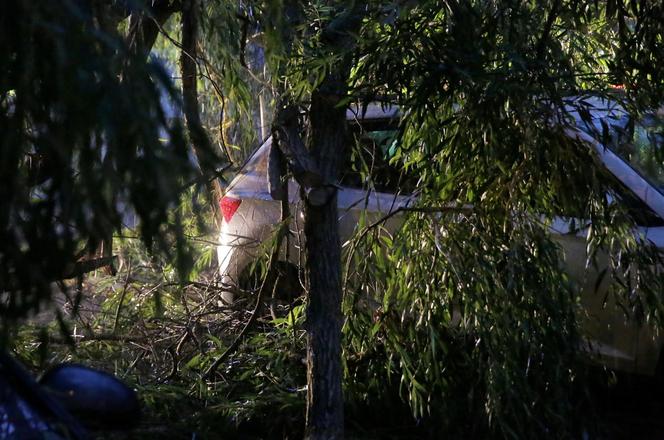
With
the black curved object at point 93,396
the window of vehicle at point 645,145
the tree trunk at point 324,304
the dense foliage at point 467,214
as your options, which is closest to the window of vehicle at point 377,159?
the dense foliage at point 467,214

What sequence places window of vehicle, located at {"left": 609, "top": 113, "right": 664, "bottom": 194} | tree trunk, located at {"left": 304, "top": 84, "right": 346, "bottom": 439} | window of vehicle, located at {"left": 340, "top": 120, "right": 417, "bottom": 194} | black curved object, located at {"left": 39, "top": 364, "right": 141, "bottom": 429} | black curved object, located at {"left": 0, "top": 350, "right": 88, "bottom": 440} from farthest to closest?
window of vehicle, located at {"left": 340, "top": 120, "right": 417, "bottom": 194} < tree trunk, located at {"left": 304, "top": 84, "right": 346, "bottom": 439} < window of vehicle, located at {"left": 609, "top": 113, "right": 664, "bottom": 194} < black curved object, located at {"left": 39, "top": 364, "right": 141, "bottom": 429} < black curved object, located at {"left": 0, "top": 350, "right": 88, "bottom": 440}

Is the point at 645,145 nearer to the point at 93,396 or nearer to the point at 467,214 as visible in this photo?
the point at 467,214

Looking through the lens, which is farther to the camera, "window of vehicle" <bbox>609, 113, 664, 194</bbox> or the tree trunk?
the tree trunk

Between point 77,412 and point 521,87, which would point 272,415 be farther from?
point 77,412

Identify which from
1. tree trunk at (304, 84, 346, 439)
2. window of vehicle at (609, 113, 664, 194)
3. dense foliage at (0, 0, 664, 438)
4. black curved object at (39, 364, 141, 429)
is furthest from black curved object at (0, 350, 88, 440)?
window of vehicle at (609, 113, 664, 194)

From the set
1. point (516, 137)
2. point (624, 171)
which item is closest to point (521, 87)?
point (516, 137)

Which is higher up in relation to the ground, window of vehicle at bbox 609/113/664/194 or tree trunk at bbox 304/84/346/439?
window of vehicle at bbox 609/113/664/194

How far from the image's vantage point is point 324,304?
4.81 metres

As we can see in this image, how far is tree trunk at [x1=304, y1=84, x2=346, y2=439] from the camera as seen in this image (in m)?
4.80

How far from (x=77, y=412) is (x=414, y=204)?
9.22 feet

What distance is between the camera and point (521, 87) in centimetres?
425

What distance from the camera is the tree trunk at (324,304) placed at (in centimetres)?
480

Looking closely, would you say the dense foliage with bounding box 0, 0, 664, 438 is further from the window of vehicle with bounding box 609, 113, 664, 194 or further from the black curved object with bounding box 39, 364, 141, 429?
the black curved object with bounding box 39, 364, 141, 429

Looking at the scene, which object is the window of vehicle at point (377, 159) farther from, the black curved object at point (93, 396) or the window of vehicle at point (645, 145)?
the black curved object at point (93, 396)
